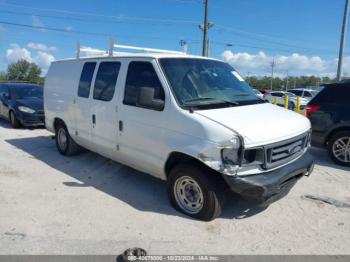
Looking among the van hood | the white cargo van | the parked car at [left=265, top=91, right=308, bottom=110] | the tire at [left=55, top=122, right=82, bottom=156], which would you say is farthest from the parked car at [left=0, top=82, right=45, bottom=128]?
the parked car at [left=265, top=91, right=308, bottom=110]

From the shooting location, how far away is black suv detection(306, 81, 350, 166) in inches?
264

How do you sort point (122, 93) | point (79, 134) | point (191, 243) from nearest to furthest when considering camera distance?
point (191, 243)
point (122, 93)
point (79, 134)

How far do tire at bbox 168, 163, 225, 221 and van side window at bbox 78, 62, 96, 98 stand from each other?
2660 mm

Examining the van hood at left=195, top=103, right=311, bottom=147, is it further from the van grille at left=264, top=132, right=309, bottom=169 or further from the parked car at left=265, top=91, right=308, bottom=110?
the parked car at left=265, top=91, right=308, bottom=110

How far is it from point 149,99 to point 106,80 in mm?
1524

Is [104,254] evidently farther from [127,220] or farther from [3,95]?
[3,95]

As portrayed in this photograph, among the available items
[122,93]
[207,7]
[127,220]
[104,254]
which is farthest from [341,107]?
[207,7]

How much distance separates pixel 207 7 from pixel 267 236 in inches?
1134

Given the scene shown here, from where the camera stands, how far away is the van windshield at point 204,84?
4234 millimetres

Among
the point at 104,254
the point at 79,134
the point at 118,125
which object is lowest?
the point at 104,254

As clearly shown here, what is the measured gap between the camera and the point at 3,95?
1202 cm

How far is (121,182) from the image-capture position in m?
5.55

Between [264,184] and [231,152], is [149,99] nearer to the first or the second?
[231,152]

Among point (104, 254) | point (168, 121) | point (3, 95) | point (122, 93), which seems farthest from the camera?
point (3, 95)
